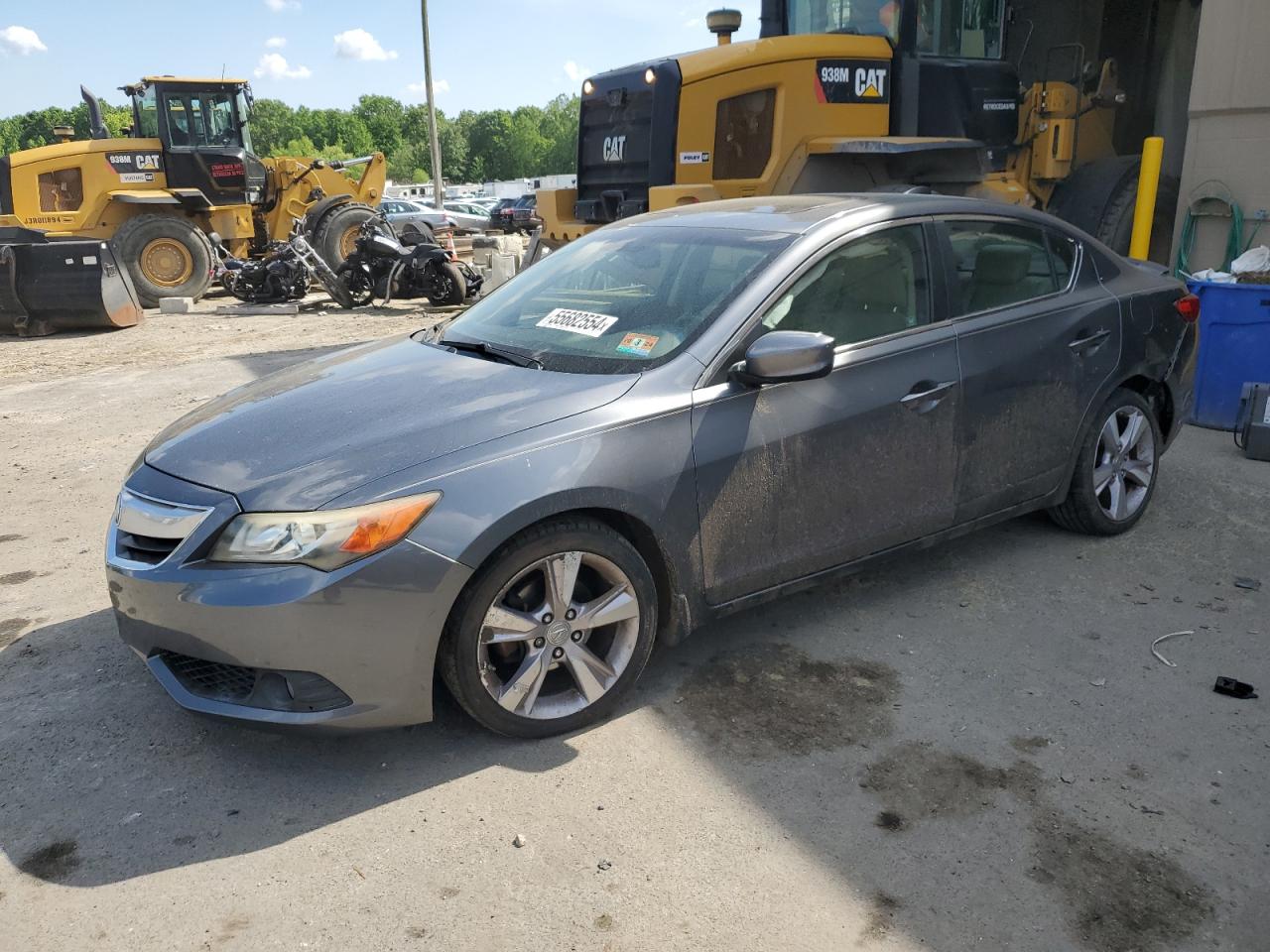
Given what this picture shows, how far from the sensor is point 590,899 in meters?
2.55

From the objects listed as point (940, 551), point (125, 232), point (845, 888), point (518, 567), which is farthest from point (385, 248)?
point (845, 888)

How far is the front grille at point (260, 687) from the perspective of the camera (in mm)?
2846

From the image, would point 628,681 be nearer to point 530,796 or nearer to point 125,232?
point 530,796

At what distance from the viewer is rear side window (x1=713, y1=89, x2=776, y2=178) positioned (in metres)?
8.25

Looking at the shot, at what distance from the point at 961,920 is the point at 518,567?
1470mm

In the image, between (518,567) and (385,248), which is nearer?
(518,567)

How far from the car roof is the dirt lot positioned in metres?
1.51

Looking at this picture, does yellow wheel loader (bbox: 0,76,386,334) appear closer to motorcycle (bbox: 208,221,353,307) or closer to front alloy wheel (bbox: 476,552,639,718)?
motorcycle (bbox: 208,221,353,307)

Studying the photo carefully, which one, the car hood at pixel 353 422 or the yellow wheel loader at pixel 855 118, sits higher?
the yellow wheel loader at pixel 855 118

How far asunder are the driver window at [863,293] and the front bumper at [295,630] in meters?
1.55

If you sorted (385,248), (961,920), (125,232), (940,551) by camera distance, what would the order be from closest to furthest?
(961,920) < (940,551) < (385,248) < (125,232)

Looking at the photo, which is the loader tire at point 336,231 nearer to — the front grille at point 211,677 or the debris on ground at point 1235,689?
the front grille at point 211,677

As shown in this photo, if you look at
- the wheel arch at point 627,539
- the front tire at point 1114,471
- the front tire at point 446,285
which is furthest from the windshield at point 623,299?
the front tire at point 446,285

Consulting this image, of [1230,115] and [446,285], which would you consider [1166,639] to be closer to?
[1230,115]
